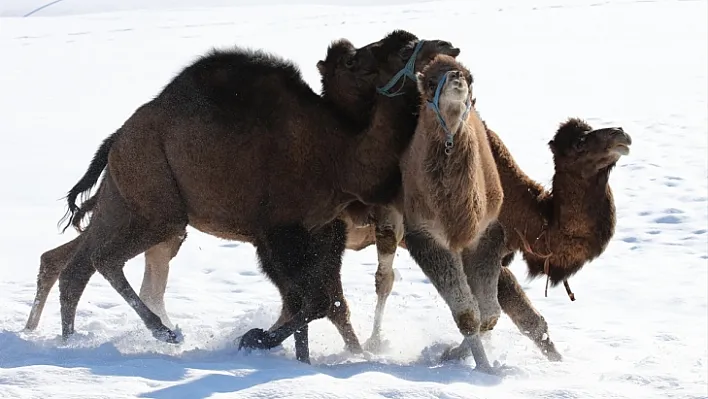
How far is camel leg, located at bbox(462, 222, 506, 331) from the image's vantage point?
21.8ft

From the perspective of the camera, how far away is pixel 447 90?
591 cm

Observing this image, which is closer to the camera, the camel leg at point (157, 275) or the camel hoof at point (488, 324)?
the camel hoof at point (488, 324)

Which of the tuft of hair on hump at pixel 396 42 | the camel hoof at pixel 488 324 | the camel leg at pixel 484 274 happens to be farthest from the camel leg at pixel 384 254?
the tuft of hair on hump at pixel 396 42

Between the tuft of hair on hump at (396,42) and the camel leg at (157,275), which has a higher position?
the tuft of hair on hump at (396,42)

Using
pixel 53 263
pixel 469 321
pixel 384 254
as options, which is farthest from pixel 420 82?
pixel 53 263

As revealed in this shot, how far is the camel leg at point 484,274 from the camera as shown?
6.64 metres

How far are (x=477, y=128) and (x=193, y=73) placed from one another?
5.85ft

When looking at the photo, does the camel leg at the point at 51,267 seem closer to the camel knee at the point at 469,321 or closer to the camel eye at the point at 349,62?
the camel eye at the point at 349,62

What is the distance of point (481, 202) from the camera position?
634 cm

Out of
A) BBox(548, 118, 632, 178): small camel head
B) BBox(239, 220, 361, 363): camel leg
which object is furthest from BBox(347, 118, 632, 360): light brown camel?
BBox(239, 220, 361, 363): camel leg

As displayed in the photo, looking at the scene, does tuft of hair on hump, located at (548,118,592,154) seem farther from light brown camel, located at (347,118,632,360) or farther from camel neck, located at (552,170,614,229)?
camel neck, located at (552,170,614,229)

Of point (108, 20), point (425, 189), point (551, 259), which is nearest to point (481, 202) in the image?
point (425, 189)

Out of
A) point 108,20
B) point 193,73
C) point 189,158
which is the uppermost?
point 108,20

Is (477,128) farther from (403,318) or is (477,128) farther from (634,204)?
(634,204)
